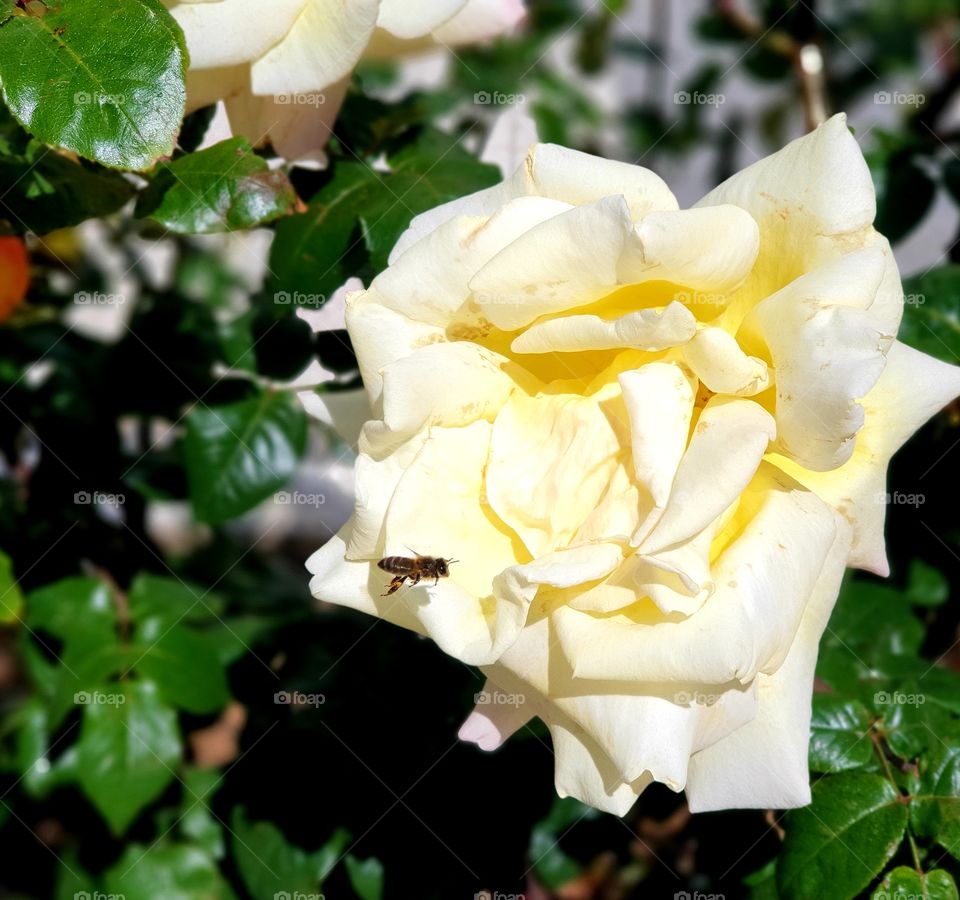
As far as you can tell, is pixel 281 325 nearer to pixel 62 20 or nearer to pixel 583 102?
pixel 62 20

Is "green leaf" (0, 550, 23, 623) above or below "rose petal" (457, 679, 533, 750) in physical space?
below

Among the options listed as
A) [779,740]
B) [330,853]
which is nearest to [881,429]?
[779,740]

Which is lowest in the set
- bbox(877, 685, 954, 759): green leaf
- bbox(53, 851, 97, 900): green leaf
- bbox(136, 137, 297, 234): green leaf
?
bbox(53, 851, 97, 900): green leaf

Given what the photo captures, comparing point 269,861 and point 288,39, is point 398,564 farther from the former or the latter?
point 269,861

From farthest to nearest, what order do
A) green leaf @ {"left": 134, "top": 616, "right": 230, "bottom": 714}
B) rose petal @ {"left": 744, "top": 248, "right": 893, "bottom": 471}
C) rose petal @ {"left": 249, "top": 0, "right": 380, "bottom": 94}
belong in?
1. green leaf @ {"left": 134, "top": 616, "right": 230, "bottom": 714}
2. rose petal @ {"left": 249, "top": 0, "right": 380, "bottom": 94}
3. rose petal @ {"left": 744, "top": 248, "right": 893, "bottom": 471}

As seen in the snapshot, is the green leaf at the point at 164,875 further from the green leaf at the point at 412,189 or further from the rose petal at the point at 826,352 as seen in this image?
the rose petal at the point at 826,352

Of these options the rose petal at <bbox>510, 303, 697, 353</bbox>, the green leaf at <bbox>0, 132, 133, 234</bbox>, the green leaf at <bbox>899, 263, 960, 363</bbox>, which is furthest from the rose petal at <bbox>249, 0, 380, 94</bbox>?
the green leaf at <bbox>899, 263, 960, 363</bbox>

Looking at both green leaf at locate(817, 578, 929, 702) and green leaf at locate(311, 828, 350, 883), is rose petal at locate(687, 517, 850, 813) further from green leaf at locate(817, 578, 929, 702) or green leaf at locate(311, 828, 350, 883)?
green leaf at locate(311, 828, 350, 883)
